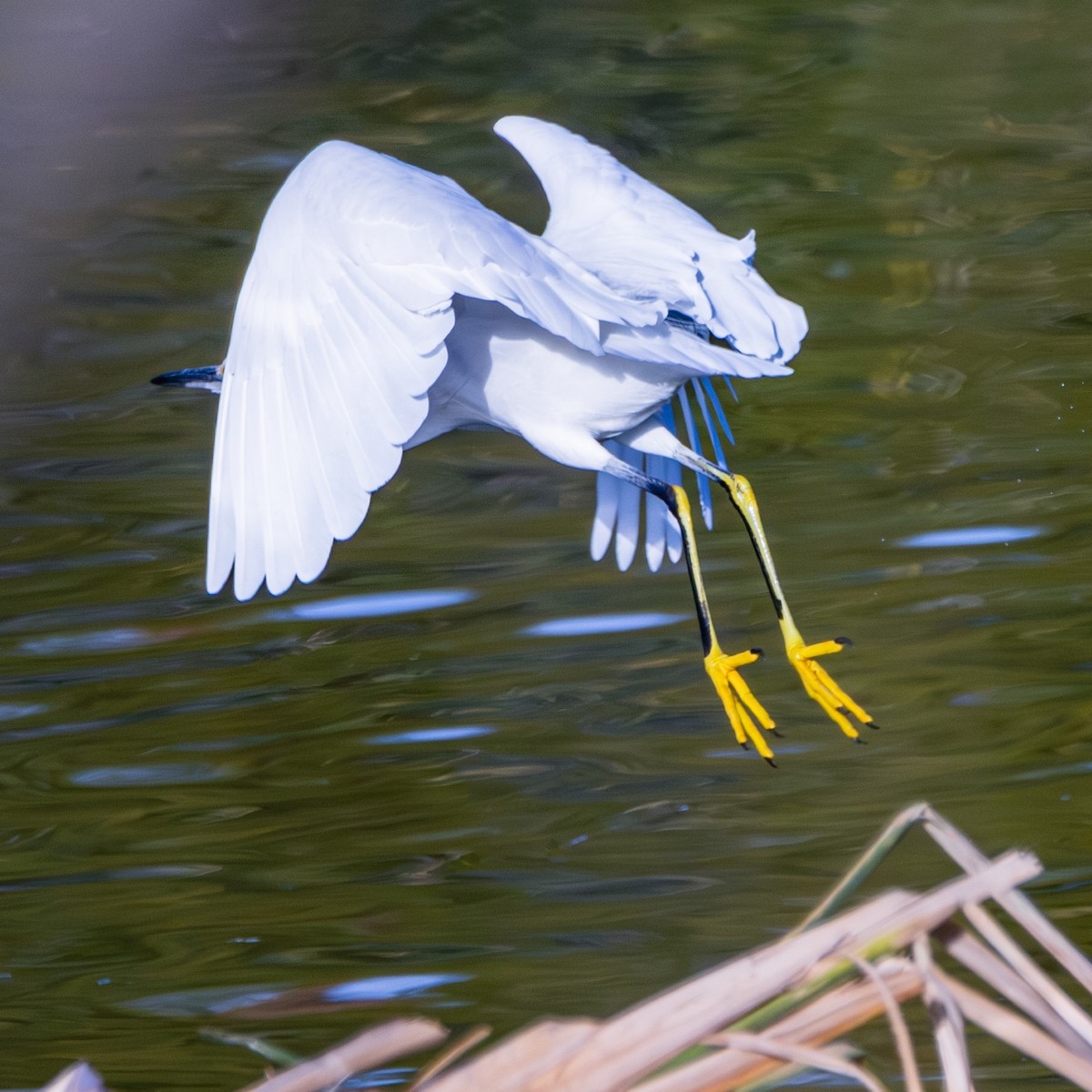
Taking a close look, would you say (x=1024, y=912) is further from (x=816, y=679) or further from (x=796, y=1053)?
(x=816, y=679)

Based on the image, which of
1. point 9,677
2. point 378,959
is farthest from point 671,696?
point 9,677

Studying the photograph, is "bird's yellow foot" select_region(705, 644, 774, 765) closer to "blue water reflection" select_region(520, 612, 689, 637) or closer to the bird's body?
the bird's body

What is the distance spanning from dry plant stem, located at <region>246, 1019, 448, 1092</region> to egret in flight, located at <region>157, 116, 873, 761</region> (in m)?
1.04

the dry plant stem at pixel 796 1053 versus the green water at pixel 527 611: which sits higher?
the dry plant stem at pixel 796 1053

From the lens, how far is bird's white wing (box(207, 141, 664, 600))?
261cm

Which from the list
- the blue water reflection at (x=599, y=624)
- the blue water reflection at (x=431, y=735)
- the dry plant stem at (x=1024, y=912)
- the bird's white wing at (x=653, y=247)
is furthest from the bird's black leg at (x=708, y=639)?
the dry plant stem at (x=1024, y=912)

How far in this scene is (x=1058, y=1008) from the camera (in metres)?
1.46

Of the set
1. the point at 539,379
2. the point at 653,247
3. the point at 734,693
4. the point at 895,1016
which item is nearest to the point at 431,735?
the point at 734,693

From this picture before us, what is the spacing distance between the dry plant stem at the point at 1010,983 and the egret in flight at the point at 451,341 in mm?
1206

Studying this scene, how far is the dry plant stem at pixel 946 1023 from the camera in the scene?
4.73 feet

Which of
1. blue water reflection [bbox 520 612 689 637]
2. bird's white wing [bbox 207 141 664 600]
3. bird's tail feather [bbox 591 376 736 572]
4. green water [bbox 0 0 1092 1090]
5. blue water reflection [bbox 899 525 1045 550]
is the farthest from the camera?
blue water reflection [bbox 899 525 1045 550]

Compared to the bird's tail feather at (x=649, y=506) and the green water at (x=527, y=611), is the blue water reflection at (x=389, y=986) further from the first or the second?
the bird's tail feather at (x=649, y=506)

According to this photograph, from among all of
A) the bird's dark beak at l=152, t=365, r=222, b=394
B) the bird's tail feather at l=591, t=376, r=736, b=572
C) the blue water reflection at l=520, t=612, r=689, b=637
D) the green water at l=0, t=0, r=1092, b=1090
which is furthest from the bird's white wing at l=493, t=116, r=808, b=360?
the blue water reflection at l=520, t=612, r=689, b=637

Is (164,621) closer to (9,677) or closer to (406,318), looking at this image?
(9,677)
